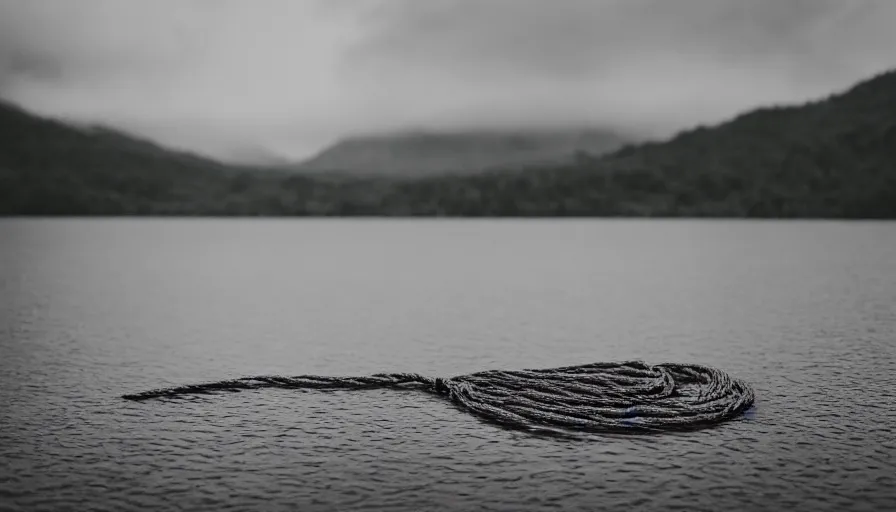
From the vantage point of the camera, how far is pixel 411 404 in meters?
29.4

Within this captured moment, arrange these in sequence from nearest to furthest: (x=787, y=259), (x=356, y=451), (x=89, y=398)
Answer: (x=356, y=451), (x=89, y=398), (x=787, y=259)

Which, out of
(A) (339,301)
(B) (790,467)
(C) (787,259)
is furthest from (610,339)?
(C) (787,259)

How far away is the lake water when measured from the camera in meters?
20.1

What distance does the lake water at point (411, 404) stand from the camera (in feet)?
66.1

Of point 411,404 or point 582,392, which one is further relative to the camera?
point 582,392

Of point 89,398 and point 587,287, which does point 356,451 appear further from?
point 587,287

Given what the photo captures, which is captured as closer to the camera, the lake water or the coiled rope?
the lake water

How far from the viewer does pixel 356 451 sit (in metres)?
23.4

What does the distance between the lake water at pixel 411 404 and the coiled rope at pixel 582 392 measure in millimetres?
921

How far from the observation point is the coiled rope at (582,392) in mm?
26266

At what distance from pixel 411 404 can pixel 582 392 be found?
6862mm

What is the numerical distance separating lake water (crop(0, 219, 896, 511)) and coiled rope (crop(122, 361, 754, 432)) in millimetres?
921

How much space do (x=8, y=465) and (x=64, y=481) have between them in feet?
8.19

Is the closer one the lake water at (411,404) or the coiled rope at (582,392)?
the lake water at (411,404)
